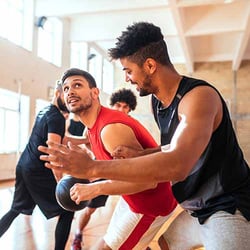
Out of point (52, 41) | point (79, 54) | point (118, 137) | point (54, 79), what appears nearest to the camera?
point (118, 137)

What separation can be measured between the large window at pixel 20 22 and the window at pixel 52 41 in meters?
0.80

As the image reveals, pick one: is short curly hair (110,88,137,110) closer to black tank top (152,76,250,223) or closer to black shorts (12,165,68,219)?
black shorts (12,165,68,219)

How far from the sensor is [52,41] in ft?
32.3

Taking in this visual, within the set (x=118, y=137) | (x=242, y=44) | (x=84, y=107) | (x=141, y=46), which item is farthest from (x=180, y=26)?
(x=141, y=46)

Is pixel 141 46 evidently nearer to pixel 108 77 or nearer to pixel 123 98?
pixel 123 98

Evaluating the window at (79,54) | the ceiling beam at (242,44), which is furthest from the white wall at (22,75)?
the ceiling beam at (242,44)

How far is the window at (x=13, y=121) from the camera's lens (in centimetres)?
788

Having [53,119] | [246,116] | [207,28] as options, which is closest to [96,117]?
[53,119]

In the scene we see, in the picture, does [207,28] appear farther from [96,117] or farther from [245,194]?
[245,194]

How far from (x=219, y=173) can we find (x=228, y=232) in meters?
A: 0.22

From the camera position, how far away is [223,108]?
4.35 ft

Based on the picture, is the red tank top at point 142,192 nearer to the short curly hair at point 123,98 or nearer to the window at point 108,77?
the short curly hair at point 123,98

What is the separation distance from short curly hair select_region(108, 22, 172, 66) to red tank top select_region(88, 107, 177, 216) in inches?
19.9

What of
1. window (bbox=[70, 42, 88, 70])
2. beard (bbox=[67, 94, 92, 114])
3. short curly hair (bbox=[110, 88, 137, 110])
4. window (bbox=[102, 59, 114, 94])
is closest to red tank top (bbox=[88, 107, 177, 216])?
beard (bbox=[67, 94, 92, 114])
